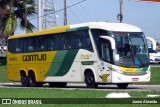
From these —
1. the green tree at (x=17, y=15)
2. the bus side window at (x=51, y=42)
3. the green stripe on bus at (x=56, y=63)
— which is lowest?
the green stripe on bus at (x=56, y=63)

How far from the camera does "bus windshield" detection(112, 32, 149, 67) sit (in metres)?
28.1

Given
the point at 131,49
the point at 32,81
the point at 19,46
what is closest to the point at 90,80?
the point at 131,49

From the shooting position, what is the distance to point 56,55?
105 feet

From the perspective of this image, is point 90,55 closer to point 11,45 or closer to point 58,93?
point 58,93

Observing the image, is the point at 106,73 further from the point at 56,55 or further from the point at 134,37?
the point at 56,55

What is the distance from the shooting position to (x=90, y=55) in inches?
1145

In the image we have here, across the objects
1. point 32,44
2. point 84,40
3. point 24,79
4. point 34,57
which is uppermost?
point 84,40

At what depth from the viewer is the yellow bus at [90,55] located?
28.1m

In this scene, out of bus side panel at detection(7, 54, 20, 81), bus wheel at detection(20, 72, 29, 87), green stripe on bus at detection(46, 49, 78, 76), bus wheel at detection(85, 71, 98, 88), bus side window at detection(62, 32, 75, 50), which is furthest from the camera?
bus side panel at detection(7, 54, 20, 81)

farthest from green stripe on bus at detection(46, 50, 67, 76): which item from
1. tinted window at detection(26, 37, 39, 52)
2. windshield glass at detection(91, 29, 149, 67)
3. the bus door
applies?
the bus door

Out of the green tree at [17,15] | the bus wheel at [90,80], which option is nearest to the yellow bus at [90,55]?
the bus wheel at [90,80]

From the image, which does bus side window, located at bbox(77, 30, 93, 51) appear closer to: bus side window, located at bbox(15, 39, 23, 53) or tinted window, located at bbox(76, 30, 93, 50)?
tinted window, located at bbox(76, 30, 93, 50)

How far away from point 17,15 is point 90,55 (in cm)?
2374

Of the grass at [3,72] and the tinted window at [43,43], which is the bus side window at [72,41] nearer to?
the tinted window at [43,43]
